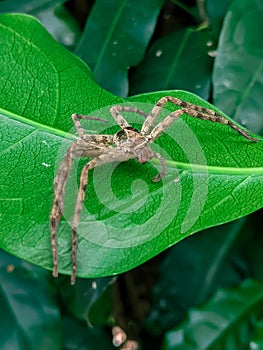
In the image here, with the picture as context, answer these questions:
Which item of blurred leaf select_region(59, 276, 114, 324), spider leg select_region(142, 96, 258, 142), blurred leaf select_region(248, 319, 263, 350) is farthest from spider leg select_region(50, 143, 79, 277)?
blurred leaf select_region(248, 319, 263, 350)

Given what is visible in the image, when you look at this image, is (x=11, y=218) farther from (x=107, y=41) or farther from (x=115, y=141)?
(x=107, y=41)

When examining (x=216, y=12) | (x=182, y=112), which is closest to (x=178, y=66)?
(x=216, y=12)

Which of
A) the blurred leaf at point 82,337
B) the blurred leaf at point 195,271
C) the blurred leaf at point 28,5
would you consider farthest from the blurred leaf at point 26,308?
the blurred leaf at point 28,5

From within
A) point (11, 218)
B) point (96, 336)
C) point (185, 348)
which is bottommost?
point (96, 336)

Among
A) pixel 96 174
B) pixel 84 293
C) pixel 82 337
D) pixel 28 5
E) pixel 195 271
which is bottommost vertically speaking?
pixel 82 337

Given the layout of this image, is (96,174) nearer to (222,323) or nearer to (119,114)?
(119,114)

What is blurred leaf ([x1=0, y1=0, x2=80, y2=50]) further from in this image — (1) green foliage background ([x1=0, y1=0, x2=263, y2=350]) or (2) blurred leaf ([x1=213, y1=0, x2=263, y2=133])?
(2) blurred leaf ([x1=213, y1=0, x2=263, y2=133])

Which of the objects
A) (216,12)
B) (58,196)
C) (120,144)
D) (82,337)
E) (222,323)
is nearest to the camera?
(58,196)

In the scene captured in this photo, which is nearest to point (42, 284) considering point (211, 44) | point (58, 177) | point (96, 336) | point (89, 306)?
point (89, 306)
